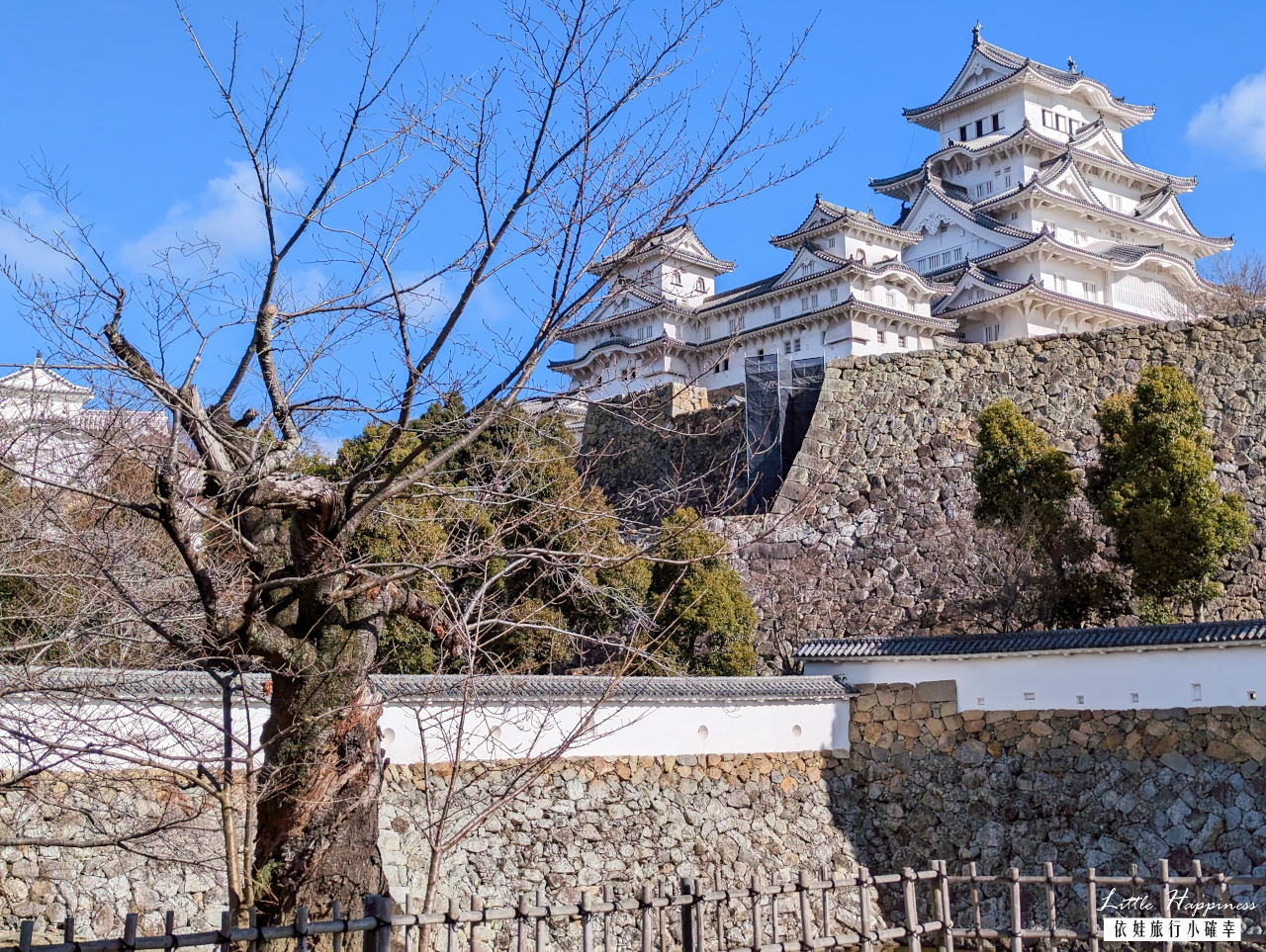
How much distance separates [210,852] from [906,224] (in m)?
22.1

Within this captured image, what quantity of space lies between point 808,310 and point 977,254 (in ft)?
13.1

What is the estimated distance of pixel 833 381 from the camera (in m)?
17.7

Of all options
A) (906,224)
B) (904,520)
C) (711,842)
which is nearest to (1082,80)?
(906,224)

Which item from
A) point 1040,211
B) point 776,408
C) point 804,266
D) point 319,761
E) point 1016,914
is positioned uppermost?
point 1040,211

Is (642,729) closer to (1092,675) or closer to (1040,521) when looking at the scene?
(1092,675)

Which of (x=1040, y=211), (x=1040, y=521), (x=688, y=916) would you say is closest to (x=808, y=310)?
(x=1040, y=211)

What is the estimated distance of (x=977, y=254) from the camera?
945 inches

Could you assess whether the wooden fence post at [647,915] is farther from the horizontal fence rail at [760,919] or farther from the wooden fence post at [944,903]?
the wooden fence post at [944,903]

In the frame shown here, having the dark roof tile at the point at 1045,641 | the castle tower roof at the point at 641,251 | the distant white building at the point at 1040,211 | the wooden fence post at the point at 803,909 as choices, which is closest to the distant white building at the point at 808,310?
the distant white building at the point at 1040,211

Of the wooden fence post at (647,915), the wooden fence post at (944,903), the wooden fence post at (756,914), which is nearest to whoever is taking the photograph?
the wooden fence post at (647,915)

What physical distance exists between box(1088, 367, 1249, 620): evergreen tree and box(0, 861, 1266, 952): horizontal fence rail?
3903 millimetres

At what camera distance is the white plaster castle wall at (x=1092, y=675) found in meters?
9.81

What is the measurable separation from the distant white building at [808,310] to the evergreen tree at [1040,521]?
7407mm

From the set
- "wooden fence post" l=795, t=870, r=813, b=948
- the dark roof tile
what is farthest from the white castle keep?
"wooden fence post" l=795, t=870, r=813, b=948
